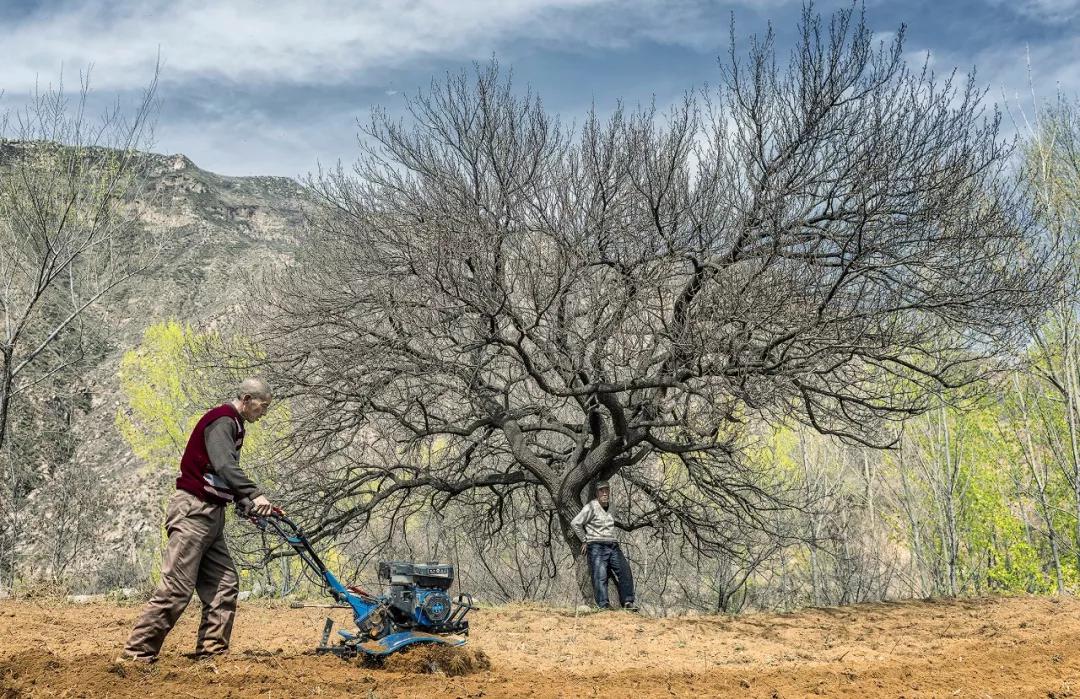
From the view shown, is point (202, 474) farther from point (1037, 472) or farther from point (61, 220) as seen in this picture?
point (1037, 472)

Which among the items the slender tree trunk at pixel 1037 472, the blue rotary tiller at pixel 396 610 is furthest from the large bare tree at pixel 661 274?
the slender tree trunk at pixel 1037 472

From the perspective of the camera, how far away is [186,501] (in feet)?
17.9

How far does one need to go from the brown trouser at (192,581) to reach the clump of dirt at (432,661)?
116cm

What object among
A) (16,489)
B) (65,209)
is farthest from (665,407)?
(16,489)

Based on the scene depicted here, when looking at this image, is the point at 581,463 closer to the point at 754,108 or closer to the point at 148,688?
the point at 754,108

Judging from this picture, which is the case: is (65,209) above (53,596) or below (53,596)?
above

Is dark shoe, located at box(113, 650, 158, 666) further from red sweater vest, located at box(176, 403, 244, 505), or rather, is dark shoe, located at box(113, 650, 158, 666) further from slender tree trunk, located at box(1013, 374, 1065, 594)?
slender tree trunk, located at box(1013, 374, 1065, 594)

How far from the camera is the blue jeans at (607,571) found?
1050cm

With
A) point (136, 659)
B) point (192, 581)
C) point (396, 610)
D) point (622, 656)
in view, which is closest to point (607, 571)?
point (622, 656)

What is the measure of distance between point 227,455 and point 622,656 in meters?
3.74

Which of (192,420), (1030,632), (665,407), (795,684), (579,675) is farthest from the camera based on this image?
(192,420)

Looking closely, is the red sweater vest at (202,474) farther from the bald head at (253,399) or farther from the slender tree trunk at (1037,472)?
the slender tree trunk at (1037,472)

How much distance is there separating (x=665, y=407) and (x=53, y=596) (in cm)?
784

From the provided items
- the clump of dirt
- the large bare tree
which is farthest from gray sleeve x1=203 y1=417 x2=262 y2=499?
the large bare tree
